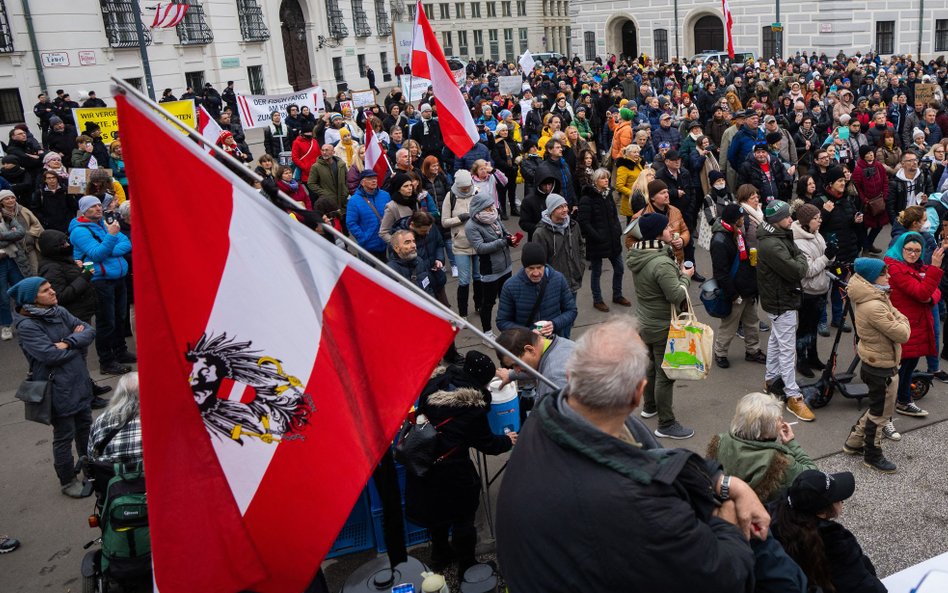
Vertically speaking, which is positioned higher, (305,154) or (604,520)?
(305,154)

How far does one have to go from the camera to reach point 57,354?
5.97 meters

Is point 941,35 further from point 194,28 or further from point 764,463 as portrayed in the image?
point 764,463

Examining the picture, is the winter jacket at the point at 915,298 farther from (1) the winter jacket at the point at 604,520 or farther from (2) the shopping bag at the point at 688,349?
(1) the winter jacket at the point at 604,520

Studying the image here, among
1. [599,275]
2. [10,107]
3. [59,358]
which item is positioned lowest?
[599,275]

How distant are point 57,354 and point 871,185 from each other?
29.8 ft

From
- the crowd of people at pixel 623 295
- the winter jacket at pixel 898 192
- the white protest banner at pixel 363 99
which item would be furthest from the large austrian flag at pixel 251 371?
the white protest banner at pixel 363 99

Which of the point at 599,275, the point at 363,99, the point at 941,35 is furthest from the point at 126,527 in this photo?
the point at 941,35

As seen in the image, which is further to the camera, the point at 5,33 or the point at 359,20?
the point at 359,20

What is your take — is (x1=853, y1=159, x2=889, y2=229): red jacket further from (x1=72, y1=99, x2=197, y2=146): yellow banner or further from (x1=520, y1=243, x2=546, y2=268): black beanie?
(x1=72, y1=99, x2=197, y2=146): yellow banner

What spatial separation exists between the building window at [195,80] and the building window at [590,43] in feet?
91.8

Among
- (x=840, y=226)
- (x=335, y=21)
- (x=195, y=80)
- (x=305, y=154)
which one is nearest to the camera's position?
(x=840, y=226)

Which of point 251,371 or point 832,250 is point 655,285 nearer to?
point 832,250

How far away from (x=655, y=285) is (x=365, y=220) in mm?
3907

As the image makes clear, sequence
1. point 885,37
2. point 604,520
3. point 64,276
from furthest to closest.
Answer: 1. point 885,37
2. point 64,276
3. point 604,520
